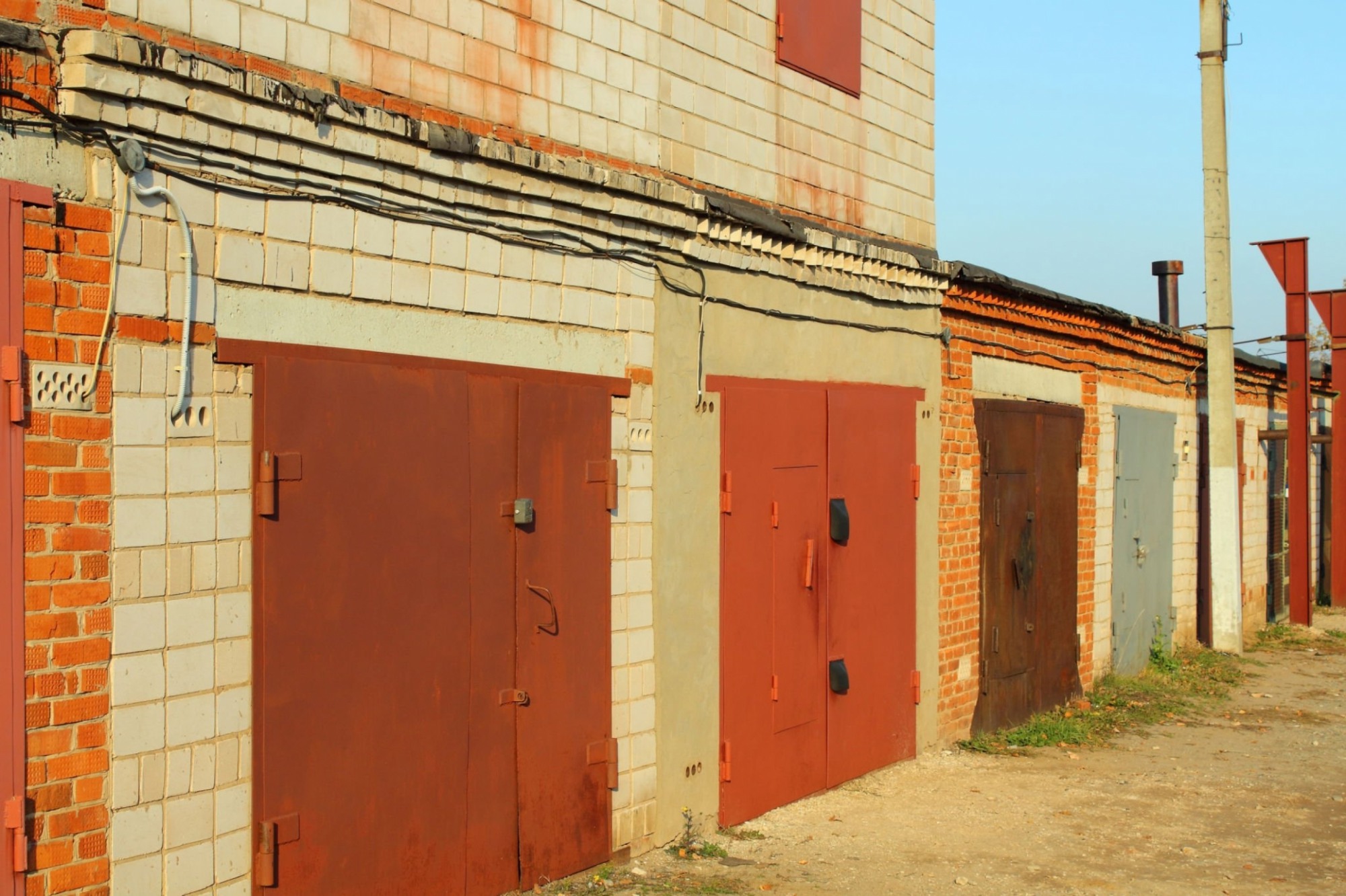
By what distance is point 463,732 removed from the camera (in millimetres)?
5664

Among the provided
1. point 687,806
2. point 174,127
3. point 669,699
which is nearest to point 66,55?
point 174,127

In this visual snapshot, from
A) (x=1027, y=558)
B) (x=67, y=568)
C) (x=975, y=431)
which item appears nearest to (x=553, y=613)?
(x=67, y=568)

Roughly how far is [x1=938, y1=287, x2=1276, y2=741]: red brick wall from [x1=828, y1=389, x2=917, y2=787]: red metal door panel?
54cm

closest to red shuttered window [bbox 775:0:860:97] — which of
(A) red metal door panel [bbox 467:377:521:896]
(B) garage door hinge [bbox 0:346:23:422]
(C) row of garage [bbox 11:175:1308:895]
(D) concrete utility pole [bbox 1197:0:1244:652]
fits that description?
(C) row of garage [bbox 11:175:1308:895]

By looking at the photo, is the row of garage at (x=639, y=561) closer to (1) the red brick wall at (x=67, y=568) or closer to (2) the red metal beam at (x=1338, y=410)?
(1) the red brick wall at (x=67, y=568)

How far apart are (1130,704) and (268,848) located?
864cm

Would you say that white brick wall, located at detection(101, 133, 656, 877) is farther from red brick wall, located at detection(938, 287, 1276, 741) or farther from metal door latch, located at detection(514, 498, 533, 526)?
red brick wall, located at detection(938, 287, 1276, 741)

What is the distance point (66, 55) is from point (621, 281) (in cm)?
303

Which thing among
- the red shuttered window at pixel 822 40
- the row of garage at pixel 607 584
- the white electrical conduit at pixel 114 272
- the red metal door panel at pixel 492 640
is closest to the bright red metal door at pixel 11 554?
the white electrical conduit at pixel 114 272

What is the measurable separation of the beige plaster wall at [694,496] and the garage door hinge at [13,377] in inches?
134

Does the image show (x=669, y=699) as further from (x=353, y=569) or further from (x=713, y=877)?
(x=353, y=569)

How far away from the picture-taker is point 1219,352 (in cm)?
1452

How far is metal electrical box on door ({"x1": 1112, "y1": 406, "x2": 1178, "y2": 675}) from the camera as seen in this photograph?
12688 mm

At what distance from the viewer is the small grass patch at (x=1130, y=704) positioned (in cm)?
1008
